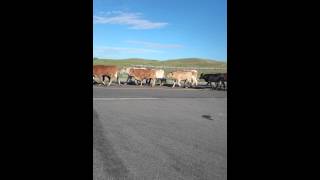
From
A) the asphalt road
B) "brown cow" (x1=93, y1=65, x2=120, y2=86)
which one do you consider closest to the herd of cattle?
"brown cow" (x1=93, y1=65, x2=120, y2=86)

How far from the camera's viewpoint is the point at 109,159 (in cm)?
488

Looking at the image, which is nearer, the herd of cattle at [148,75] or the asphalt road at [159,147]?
the asphalt road at [159,147]

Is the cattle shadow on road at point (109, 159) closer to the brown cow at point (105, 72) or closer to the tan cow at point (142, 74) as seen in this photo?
the brown cow at point (105, 72)

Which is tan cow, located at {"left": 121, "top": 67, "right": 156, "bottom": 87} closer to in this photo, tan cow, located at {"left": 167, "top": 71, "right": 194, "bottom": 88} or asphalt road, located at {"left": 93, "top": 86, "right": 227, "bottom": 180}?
tan cow, located at {"left": 167, "top": 71, "right": 194, "bottom": 88}

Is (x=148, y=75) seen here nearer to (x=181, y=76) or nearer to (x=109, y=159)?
(x=181, y=76)

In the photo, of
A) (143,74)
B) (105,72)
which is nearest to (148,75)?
(143,74)

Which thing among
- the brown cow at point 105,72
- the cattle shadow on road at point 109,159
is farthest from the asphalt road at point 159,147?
the brown cow at point 105,72

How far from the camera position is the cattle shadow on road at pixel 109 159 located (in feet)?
13.9

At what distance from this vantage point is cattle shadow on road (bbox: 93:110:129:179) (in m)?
4.24
